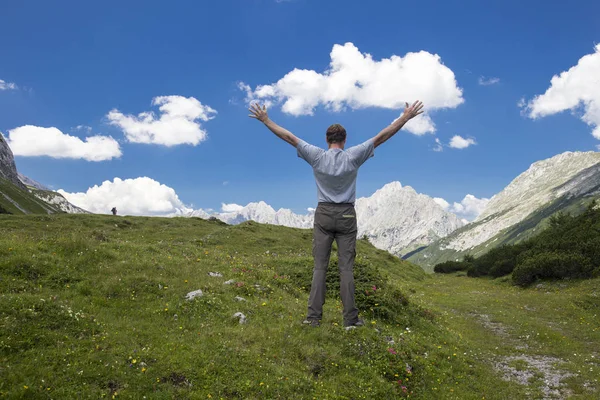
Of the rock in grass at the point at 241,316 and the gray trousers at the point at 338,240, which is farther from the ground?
the gray trousers at the point at 338,240

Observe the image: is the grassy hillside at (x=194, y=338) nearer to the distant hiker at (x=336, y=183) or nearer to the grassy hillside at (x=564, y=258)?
the distant hiker at (x=336, y=183)

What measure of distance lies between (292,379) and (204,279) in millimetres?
7978

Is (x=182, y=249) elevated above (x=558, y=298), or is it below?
above

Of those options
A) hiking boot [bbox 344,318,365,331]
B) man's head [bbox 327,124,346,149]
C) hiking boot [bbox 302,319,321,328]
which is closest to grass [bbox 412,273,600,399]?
hiking boot [bbox 344,318,365,331]

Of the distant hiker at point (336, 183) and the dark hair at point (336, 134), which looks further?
the dark hair at point (336, 134)

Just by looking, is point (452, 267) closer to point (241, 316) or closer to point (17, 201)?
point (241, 316)

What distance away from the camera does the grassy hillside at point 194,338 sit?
824 cm

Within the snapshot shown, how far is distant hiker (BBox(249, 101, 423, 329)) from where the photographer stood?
10320mm

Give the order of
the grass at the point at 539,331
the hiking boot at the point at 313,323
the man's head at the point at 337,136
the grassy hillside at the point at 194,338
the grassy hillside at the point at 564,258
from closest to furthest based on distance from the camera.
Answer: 1. the grassy hillside at the point at 194,338
2. the man's head at the point at 337,136
3. the hiking boot at the point at 313,323
4. the grass at the point at 539,331
5. the grassy hillside at the point at 564,258

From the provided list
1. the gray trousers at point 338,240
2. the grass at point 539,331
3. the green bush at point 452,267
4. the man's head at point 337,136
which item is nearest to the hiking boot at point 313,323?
the gray trousers at point 338,240

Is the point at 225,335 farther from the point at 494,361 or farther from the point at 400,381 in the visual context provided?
the point at 494,361

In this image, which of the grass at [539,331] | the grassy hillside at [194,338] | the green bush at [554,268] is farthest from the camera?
the green bush at [554,268]

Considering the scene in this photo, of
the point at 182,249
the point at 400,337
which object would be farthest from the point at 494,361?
the point at 182,249

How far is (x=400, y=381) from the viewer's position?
10.1 m
